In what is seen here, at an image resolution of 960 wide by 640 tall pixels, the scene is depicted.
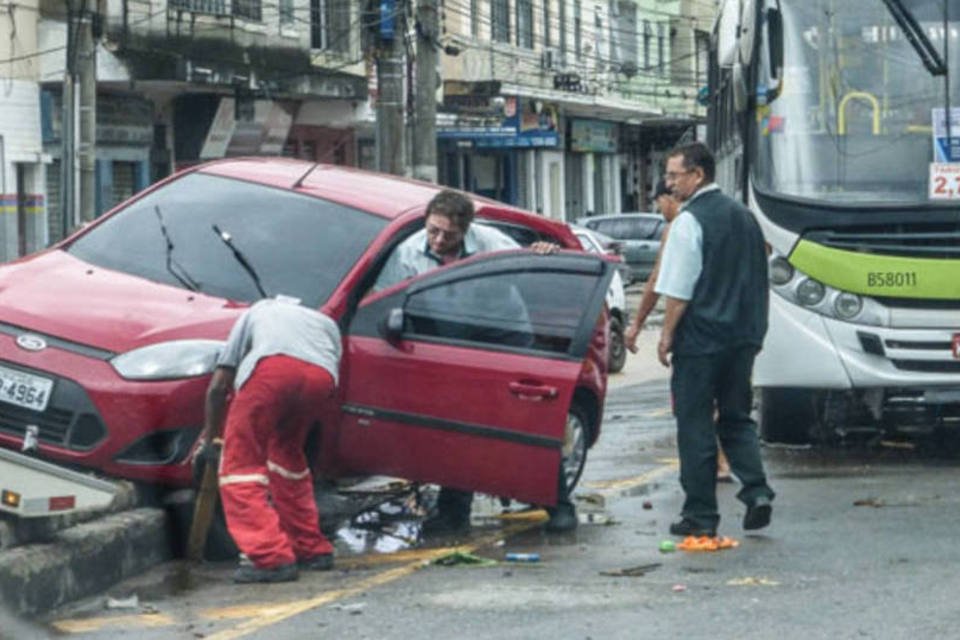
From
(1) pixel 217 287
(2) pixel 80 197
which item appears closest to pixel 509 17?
(2) pixel 80 197

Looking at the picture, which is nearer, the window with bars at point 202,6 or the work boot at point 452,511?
the work boot at point 452,511

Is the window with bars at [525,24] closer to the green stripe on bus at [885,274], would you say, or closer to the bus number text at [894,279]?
the green stripe on bus at [885,274]

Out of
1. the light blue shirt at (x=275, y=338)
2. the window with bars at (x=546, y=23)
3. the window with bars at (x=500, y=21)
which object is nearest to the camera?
the light blue shirt at (x=275, y=338)

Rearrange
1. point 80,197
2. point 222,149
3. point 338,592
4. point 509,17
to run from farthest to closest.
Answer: point 509,17 → point 222,149 → point 80,197 → point 338,592

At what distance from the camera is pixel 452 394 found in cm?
1052

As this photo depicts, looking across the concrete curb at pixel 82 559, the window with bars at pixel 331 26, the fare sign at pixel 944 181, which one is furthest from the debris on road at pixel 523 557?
the window with bars at pixel 331 26

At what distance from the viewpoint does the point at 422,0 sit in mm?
29516

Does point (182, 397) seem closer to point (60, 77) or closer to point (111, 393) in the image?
point (111, 393)

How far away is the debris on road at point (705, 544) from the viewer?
1018 cm

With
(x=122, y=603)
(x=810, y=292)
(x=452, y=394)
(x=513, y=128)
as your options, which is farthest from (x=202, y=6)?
(x=122, y=603)

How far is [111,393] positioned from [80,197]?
1827 cm

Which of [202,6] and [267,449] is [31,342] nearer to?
[267,449]

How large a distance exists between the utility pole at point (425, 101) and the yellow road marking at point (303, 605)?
19.1 metres

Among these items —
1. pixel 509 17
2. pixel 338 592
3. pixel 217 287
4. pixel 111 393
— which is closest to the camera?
pixel 338 592
